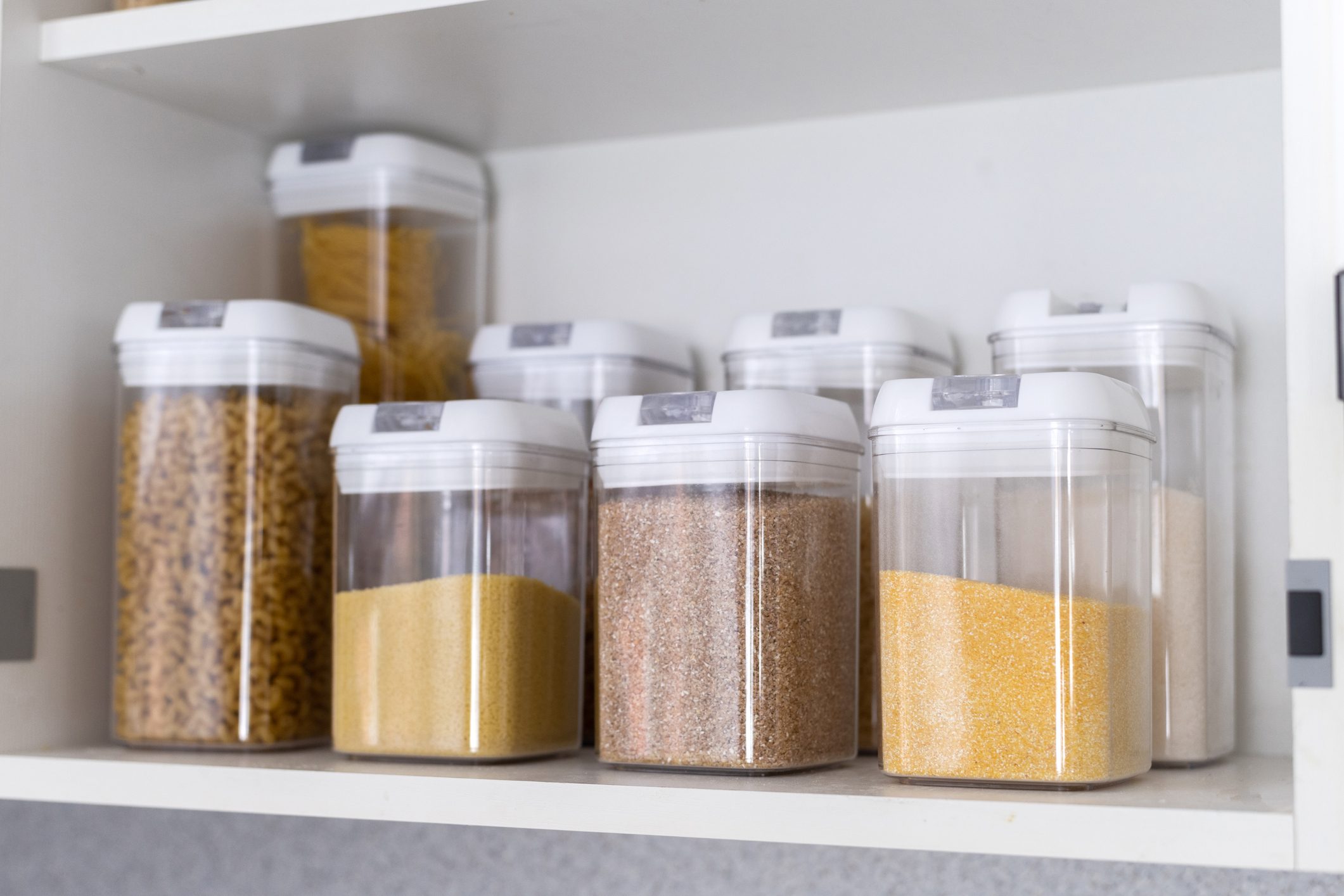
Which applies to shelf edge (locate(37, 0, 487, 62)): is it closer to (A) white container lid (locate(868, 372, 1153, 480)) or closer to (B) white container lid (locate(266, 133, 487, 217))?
(B) white container lid (locate(266, 133, 487, 217))

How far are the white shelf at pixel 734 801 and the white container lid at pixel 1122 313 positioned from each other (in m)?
0.29

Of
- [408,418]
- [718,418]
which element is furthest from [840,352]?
[408,418]

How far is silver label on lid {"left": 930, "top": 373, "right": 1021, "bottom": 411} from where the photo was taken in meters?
0.76

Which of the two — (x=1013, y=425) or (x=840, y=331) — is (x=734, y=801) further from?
(x=840, y=331)

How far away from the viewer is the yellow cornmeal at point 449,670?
34.5 inches

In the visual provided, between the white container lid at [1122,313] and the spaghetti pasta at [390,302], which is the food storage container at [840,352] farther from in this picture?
Answer: the spaghetti pasta at [390,302]

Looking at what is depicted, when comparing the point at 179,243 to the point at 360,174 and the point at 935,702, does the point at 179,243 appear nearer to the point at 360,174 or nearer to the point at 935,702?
the point at 360,174

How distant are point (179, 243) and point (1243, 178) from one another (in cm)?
84

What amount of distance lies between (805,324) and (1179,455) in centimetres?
27

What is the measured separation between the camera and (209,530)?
3.18ft

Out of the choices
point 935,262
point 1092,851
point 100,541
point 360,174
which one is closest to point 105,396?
point 100,541

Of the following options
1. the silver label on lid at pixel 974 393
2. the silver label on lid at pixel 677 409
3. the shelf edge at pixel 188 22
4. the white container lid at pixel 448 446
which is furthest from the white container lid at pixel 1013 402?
the shelf edge at pixel 188 22

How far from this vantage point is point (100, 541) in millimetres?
1056

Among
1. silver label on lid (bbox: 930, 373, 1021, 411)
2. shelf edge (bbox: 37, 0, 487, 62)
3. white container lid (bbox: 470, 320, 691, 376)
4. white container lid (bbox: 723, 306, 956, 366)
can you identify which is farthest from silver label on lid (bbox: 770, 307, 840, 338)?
shelf edge (bbox: 37, 0, 487, 62)
